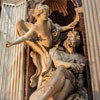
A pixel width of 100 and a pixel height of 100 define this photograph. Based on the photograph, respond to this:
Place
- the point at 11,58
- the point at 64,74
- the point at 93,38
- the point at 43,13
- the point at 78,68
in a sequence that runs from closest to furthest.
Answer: the point at 64,74 < the point at 78,68 < the point at 93,38 < the point at 43,13 < the point at 11,58

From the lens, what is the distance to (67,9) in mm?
5965

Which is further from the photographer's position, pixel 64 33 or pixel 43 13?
pixel 64 33

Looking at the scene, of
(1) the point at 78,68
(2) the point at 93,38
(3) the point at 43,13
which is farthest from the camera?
(3) the point at 43,13

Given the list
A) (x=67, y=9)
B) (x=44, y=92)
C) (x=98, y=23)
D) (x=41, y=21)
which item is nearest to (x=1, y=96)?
(x=44, y=92)

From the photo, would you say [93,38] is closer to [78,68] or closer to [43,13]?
[78,68]

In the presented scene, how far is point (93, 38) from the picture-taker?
4754 mm

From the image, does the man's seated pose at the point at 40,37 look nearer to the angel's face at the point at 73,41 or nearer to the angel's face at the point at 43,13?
the angel's face at the point at 43,13

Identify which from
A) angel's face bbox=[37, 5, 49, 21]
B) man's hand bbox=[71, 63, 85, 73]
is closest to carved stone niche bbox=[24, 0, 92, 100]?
man's hand bbox=[71, 63, 85, 73]

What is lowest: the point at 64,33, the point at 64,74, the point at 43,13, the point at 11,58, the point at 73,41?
the point at 64,74

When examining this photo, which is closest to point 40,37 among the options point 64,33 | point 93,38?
point 64,33

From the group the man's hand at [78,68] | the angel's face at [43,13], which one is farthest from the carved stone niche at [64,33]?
the angel's face at [43,13]

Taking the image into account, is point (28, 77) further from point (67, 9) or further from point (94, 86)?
point (67, 9)

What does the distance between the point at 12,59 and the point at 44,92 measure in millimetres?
1145

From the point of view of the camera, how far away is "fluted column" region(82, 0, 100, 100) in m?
4.36
